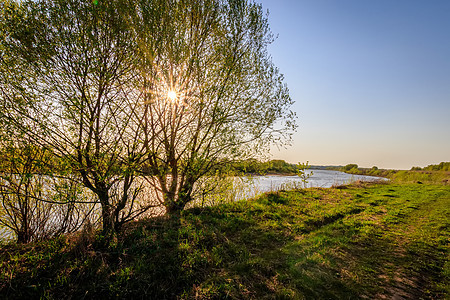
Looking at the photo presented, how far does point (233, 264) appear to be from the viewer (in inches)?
184

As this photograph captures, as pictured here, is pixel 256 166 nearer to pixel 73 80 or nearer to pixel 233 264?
pixel 233 264

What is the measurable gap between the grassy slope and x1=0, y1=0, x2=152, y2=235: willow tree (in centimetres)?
126

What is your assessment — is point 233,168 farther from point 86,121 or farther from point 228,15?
point 228,15

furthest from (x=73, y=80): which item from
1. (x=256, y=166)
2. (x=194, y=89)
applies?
(x=256, y=166)

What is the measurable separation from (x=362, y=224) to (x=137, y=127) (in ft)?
31.9

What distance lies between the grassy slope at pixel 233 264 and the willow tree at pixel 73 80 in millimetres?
1261

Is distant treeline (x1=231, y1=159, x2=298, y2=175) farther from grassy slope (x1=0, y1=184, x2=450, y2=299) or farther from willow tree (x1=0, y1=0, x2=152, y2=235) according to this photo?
willow tree (x1=0, y1=0, x2=152, y2=235)

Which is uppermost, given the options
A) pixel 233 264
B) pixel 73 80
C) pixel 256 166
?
pixel 73 80

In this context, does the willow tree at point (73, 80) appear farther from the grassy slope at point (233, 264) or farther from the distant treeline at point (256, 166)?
the distant treeline at point (256, 166)

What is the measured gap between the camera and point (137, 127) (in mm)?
6480

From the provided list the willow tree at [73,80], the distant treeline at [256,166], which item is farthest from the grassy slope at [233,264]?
the distant treeline at [256,166]

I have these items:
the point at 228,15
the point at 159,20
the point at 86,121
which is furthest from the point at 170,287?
the point at 228,15

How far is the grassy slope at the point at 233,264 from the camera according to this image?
362 centimetres

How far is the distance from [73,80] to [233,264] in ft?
20.3
